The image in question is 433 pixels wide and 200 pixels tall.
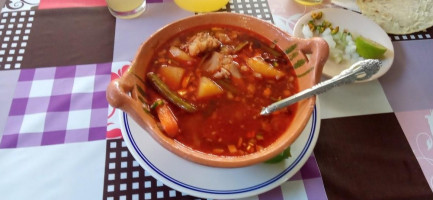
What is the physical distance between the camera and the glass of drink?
154cm

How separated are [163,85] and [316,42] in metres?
0.50

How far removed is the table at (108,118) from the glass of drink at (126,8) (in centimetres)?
3

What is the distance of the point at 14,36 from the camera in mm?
1504

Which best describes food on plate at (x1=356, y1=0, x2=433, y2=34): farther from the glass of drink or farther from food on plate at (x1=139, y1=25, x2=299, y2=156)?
the glass of drink

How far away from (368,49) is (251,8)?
1.79 feet

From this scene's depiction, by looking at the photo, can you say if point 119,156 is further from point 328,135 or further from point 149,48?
point 328,135

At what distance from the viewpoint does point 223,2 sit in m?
1.61

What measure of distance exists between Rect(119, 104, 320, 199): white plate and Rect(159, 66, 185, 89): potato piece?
189 mm

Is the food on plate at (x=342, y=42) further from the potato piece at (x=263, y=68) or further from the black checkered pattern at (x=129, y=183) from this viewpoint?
the black checkered pattern at (x=129, y=183)

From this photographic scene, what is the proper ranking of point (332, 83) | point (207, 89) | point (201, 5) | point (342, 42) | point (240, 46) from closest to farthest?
point (332, 83)
point (207, 89)
point (240, 46)
point (342, 42)
point (201, 5)

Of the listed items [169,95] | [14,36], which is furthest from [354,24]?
[14,36]

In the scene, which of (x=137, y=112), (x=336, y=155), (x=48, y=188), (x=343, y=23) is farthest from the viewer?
(x=343, y=23)

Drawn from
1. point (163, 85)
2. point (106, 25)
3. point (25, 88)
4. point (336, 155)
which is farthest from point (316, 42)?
point (25, 88)

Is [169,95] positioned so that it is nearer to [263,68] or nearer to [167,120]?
[167,120]
